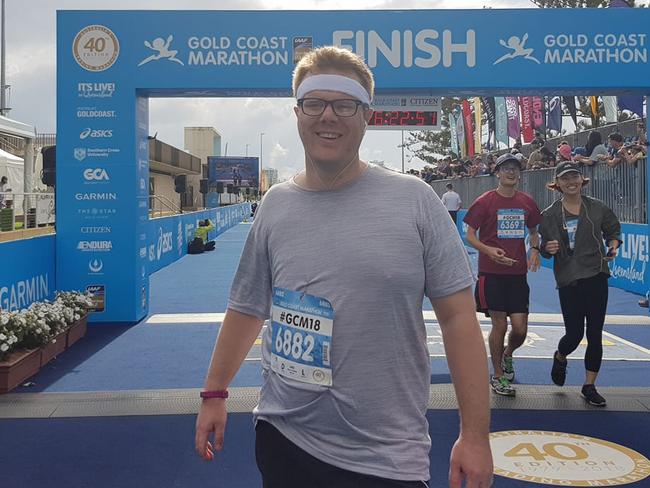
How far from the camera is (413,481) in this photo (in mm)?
1859

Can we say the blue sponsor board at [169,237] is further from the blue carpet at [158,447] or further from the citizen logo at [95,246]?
the blue carpet at [158,447]

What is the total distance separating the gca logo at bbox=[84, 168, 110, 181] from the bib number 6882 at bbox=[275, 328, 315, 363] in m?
7.29

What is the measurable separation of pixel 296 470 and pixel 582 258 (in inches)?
154

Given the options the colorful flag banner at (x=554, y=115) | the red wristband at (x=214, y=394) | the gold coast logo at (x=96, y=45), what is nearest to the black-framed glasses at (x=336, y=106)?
the red wristband at (x=214, y=394)

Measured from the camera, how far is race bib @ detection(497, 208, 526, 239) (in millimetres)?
5684

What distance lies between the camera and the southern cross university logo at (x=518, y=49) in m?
8.43

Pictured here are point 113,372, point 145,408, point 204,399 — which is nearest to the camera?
point 204,399

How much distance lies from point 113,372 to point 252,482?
3.14 meters

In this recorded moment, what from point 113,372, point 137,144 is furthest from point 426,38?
point 113,372

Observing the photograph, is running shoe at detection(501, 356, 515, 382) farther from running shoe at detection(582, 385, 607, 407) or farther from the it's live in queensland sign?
the it's live in queensland sign

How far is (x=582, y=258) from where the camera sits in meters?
5.29

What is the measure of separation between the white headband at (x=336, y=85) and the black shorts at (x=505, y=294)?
394 cm

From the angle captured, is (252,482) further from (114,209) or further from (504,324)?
(114,209)

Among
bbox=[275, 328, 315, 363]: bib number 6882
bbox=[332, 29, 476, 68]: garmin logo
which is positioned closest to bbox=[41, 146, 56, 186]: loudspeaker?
bbox=[332, 29, 476, 68]: garmin logo
